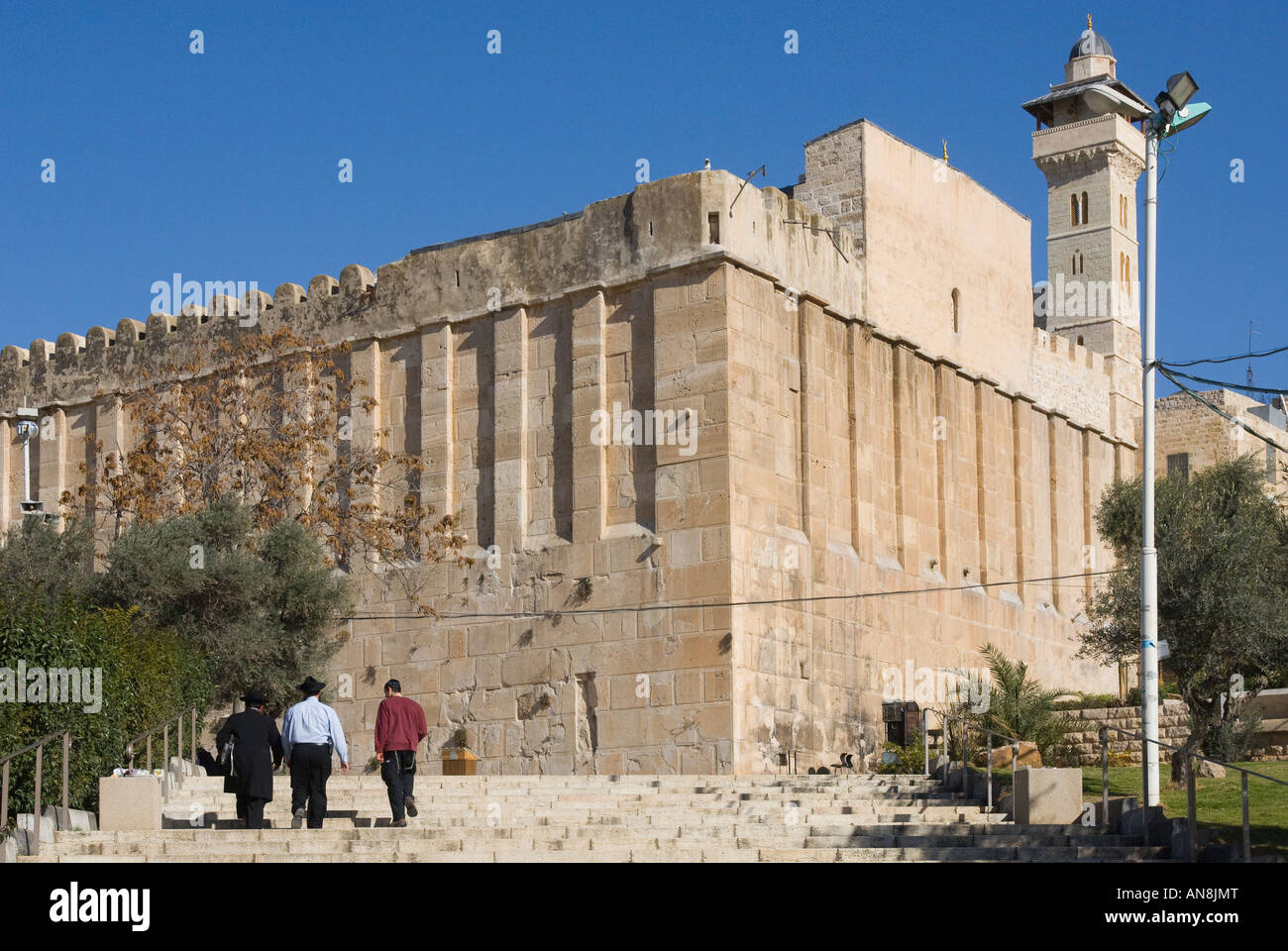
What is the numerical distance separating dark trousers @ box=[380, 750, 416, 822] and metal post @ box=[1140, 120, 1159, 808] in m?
6.86

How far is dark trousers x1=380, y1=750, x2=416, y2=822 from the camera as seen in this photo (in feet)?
58.9

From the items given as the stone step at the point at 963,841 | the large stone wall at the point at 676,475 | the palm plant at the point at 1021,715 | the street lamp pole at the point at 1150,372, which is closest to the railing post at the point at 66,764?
the stone step at the point at 963,841

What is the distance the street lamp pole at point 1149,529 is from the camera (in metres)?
19.7

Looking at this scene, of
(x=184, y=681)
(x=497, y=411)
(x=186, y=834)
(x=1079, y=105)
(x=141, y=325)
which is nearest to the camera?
(x=186, y=834)

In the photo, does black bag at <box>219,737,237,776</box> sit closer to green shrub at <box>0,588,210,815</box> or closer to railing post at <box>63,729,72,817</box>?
green shrub at <box>0,588,210,815</box>

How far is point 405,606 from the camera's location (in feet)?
106

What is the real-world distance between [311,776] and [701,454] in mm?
12554

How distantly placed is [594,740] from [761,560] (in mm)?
3642

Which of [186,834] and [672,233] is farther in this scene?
[672,233]

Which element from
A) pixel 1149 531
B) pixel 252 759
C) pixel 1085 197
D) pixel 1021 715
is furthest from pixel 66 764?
pixel 1085 197
